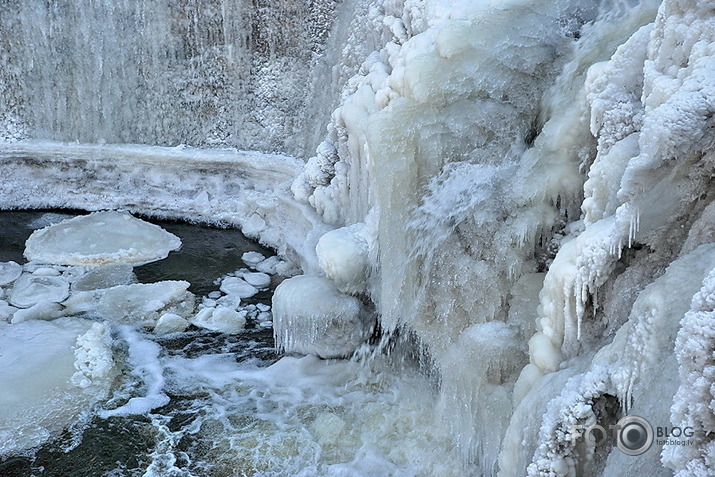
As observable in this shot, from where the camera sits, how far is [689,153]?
232 centimetres

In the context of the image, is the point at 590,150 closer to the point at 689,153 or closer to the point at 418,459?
the point at 689,153

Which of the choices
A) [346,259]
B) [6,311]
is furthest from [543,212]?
[6,311]

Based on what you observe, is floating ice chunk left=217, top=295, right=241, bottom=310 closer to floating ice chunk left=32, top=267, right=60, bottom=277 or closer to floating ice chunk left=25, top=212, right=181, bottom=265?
floating ice chunk left=25, top=212, right=181, bottom=265

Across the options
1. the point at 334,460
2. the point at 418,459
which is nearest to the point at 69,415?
the point at 334,460

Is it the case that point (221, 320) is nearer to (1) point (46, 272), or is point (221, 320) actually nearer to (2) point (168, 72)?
(1) point (46, 272)

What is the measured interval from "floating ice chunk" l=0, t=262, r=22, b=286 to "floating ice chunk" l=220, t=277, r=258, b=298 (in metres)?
2.04

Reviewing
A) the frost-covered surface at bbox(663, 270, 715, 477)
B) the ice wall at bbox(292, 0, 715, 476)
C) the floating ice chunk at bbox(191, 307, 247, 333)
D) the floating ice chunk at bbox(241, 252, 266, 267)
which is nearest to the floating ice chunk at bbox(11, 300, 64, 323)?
the floating ice chunk at bbox(191, 307, 247, 333)

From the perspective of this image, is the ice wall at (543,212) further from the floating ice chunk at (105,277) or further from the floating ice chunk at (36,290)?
the floating ice chunk at (36,290)

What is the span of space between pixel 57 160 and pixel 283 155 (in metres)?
2.75

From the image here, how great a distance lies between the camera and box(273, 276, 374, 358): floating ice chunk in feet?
15.6

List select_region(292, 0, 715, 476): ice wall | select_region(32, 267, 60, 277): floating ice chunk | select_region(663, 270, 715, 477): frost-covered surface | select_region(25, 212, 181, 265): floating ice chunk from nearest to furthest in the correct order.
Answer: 1. select_region(663, 270, 715, 477): frost-covered surface
2. select_region(292, 0, 715, 476): ice wall
3. select_region(32, 267, 60, 277): floating ice chunk
4. select_region(25, 212, 181, 265): floating ice chunk

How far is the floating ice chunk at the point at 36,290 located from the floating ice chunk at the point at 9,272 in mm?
87

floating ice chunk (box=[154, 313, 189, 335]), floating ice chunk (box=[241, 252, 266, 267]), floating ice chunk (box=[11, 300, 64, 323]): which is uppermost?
floating ice chunk (box=[241, 252, 266, 267])

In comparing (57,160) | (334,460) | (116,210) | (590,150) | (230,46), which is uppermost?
(230,46)
